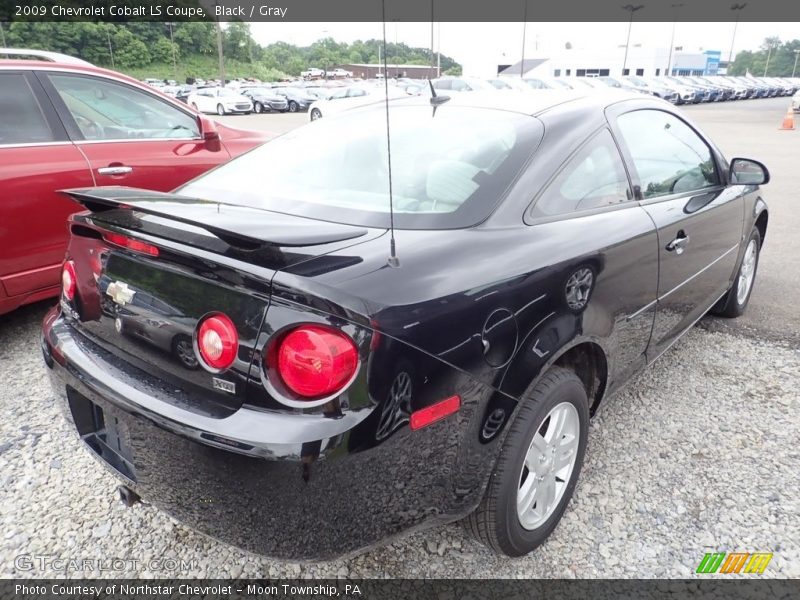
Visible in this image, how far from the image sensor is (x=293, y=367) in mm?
1415

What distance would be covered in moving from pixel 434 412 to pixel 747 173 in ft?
9.20

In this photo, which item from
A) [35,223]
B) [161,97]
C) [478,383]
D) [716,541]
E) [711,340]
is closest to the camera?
[478,383]

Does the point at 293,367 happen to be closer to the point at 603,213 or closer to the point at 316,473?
the point at 316,473

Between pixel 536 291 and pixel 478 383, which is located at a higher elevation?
pixel 536 291

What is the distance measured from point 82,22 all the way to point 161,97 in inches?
2337

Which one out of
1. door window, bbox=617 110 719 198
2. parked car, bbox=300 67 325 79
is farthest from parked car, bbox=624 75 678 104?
parked car, bbox=300 67 325 79

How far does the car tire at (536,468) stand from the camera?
179 centimetres

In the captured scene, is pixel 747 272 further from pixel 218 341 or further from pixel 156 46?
pixel 156 46

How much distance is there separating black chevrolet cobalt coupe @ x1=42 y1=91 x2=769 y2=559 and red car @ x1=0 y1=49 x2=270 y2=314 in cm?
143

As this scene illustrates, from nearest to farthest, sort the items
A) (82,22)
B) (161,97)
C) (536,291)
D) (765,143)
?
1. (536,291)
2. (161,97)
3. (765,143)
4. (82,22)

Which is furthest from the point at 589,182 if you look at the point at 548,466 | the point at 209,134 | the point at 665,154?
the point at 209,134

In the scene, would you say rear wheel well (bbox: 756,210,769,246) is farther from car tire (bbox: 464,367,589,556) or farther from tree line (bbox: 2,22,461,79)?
tree line (bbox: 2,22,461,79)

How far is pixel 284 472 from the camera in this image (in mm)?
1399

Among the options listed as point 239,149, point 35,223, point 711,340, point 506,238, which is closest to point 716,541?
point 506,238
